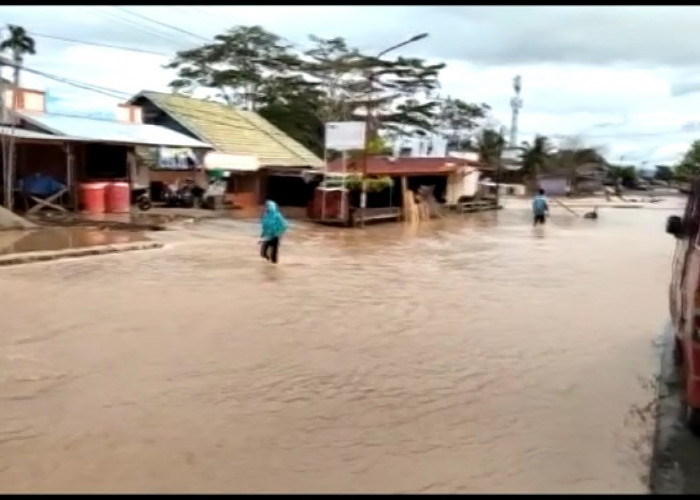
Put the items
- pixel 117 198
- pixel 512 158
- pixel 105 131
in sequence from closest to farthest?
pixel 117 198 < pixel 105 131 < pixel 512 158

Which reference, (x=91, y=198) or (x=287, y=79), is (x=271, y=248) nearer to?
(x=91, y=198)

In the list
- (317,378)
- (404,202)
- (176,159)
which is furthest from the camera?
(404,202)

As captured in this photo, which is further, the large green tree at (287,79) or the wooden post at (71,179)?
the large green tree at (287,79)

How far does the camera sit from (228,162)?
31953mm

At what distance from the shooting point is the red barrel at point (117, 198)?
1081 inches

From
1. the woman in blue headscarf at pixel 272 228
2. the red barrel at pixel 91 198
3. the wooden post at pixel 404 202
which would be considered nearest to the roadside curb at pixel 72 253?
the woman in blue headscarf at pixel 272 228

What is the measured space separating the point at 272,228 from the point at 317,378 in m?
9.09

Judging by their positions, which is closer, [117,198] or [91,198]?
[91,198]

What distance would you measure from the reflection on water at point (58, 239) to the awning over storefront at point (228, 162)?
33.9 feet

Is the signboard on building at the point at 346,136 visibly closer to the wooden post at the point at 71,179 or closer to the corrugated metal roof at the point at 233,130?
the corrugated metal roof at the point at 233,130

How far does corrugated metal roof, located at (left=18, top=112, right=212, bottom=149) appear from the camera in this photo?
25891 mm

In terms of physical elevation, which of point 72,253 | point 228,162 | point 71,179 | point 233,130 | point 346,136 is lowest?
point 72,253

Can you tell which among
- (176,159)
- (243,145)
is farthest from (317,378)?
(243,145)

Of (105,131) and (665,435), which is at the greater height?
(105,131)
